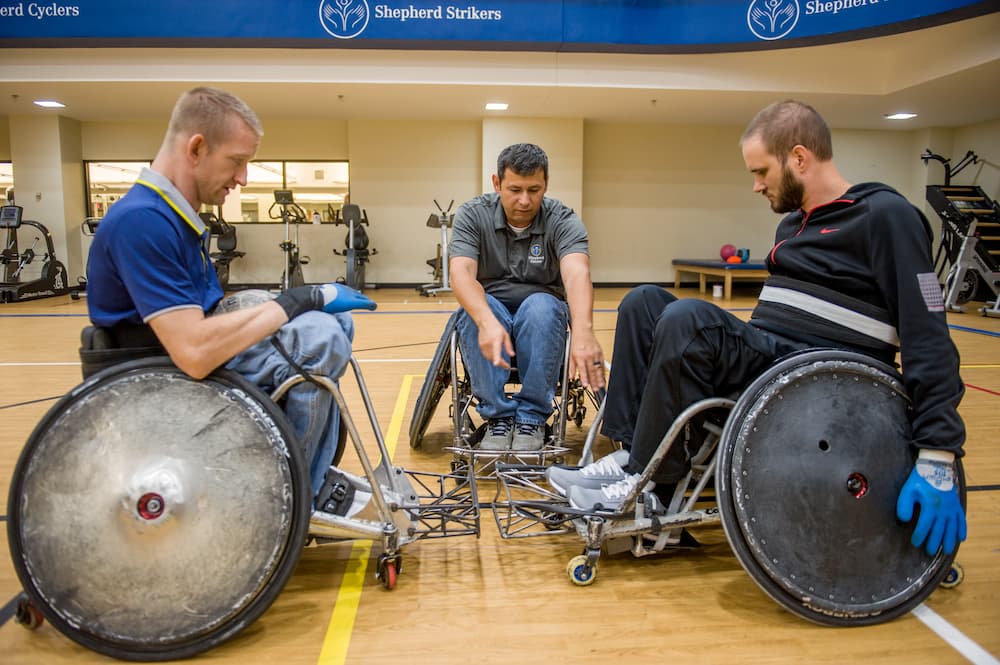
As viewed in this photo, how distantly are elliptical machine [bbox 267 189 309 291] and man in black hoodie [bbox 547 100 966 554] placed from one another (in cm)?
813

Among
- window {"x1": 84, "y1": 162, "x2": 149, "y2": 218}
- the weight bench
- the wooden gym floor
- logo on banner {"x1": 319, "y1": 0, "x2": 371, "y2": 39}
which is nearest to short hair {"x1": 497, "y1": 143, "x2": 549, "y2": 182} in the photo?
the wooden gym floor

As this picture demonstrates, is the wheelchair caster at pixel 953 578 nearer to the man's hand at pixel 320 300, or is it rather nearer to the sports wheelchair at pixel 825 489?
the sports wheelchair at pixel 825 489

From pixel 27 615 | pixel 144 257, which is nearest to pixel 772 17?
pixel 144 257

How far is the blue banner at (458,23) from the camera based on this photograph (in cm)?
735

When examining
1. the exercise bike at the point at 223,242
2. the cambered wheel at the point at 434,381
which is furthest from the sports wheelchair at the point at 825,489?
the exercise bike at the point at 223,242

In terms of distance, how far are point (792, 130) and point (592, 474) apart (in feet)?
3.54

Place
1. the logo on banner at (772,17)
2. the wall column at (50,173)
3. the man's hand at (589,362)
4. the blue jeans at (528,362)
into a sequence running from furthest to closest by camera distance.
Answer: the wall column at (50,173) < the logo on banner at (772,17) < the blue jeans at (528,362) < the man's hand at (589,362)

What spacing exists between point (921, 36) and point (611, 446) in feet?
23.6

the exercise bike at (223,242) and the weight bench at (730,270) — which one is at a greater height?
the exercise bike at (223,242)

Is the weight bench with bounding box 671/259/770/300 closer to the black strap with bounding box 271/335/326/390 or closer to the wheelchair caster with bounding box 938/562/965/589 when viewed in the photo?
the wheelchair caster with bounding box 938/562/965/589

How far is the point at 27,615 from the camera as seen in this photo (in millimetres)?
1530

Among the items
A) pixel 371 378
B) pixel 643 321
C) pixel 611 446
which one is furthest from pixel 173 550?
pixel 371 378

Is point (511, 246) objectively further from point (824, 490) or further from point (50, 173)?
point (50, 173)

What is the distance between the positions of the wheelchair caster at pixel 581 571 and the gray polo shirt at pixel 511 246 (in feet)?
4.27
